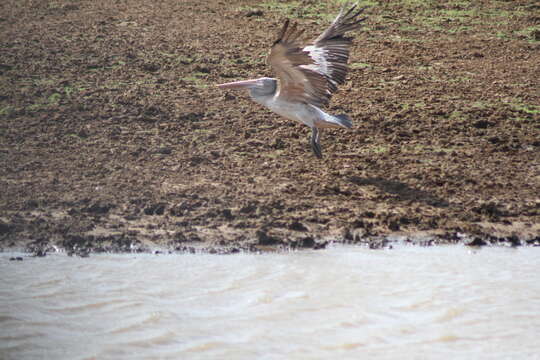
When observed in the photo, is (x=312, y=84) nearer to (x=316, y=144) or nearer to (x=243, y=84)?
(x=316, y=144)

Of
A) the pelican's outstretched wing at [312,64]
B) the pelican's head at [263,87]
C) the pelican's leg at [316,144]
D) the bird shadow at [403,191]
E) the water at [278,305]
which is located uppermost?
the pelican's outstretched wing at [312,64]

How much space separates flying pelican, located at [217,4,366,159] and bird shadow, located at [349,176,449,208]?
0.57 metres

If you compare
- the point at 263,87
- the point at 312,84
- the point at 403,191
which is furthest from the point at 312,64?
the point at 403,191

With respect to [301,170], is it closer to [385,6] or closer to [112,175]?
[112,175]

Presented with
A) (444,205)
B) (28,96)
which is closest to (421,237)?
(444,205)

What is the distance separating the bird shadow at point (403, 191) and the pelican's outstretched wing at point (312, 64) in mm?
1017

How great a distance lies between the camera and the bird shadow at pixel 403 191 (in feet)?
25.4

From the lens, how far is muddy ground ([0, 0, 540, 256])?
725 cm

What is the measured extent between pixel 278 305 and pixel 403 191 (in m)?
2.58

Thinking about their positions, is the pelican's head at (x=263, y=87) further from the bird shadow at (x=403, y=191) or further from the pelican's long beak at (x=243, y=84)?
the bird shadow at (x=403, y=191)

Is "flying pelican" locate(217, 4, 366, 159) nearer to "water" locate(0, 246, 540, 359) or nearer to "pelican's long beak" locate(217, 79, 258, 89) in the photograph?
"pelican's long beak" locate(217, 79, 258, 89)

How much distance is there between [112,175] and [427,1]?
7853 millimetres

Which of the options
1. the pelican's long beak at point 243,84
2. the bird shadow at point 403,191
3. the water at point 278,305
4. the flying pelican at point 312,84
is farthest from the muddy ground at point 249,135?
the pelican's long beak at point 243,84

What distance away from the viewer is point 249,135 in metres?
9.23
